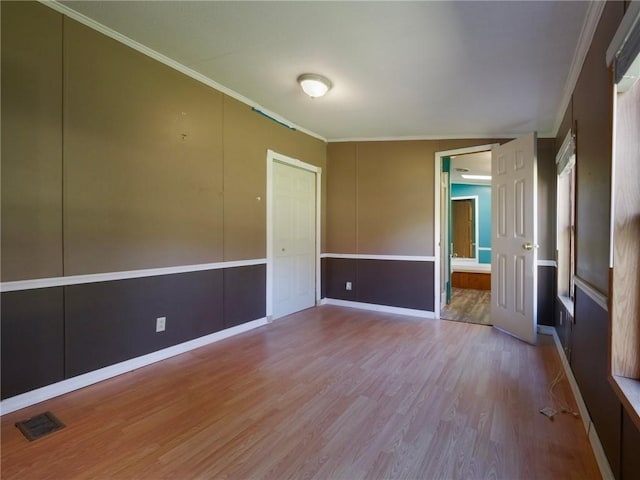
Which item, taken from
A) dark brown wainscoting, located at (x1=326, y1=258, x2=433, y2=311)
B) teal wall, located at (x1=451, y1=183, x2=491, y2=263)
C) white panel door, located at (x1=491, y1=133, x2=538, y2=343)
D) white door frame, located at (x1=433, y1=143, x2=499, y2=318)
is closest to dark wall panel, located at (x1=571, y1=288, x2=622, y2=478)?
white panel door, located at (x1=491, y1=133, x2=538, y2=343)

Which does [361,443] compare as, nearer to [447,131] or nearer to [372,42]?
[372,42]

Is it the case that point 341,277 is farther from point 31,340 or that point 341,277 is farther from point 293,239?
point 31,340

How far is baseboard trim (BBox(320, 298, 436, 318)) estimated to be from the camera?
4.19 metres

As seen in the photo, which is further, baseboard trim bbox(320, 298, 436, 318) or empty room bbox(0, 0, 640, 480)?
baseboard trim bbox(320, 298, 436, 318)

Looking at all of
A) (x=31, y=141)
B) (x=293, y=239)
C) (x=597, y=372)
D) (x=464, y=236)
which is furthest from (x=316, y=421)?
(x=464, y=236)

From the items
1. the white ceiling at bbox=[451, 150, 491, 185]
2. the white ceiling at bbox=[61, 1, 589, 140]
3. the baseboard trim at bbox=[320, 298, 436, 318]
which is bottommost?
the baseboard trim at bbox=[320, 298, 436, 318]

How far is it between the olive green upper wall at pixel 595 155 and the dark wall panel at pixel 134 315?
9.40 feet

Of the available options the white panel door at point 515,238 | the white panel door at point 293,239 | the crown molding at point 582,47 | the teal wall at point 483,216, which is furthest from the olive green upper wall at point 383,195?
the teal wall at point 483,216

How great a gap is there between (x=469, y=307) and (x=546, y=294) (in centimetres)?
127

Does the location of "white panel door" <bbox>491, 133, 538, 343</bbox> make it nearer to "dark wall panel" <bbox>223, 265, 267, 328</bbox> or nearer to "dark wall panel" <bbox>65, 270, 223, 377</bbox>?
"dark wall panel" <bbox>223, 265, 267, 328</bbox>

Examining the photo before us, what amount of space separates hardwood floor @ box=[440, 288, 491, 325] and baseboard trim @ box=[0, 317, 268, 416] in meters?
2.97

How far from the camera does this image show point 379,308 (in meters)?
4.46

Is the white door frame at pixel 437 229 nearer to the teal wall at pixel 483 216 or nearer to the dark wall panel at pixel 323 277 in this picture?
the dark wall panel at pixel 323 277

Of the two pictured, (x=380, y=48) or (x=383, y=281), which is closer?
(x=380, y=48)
